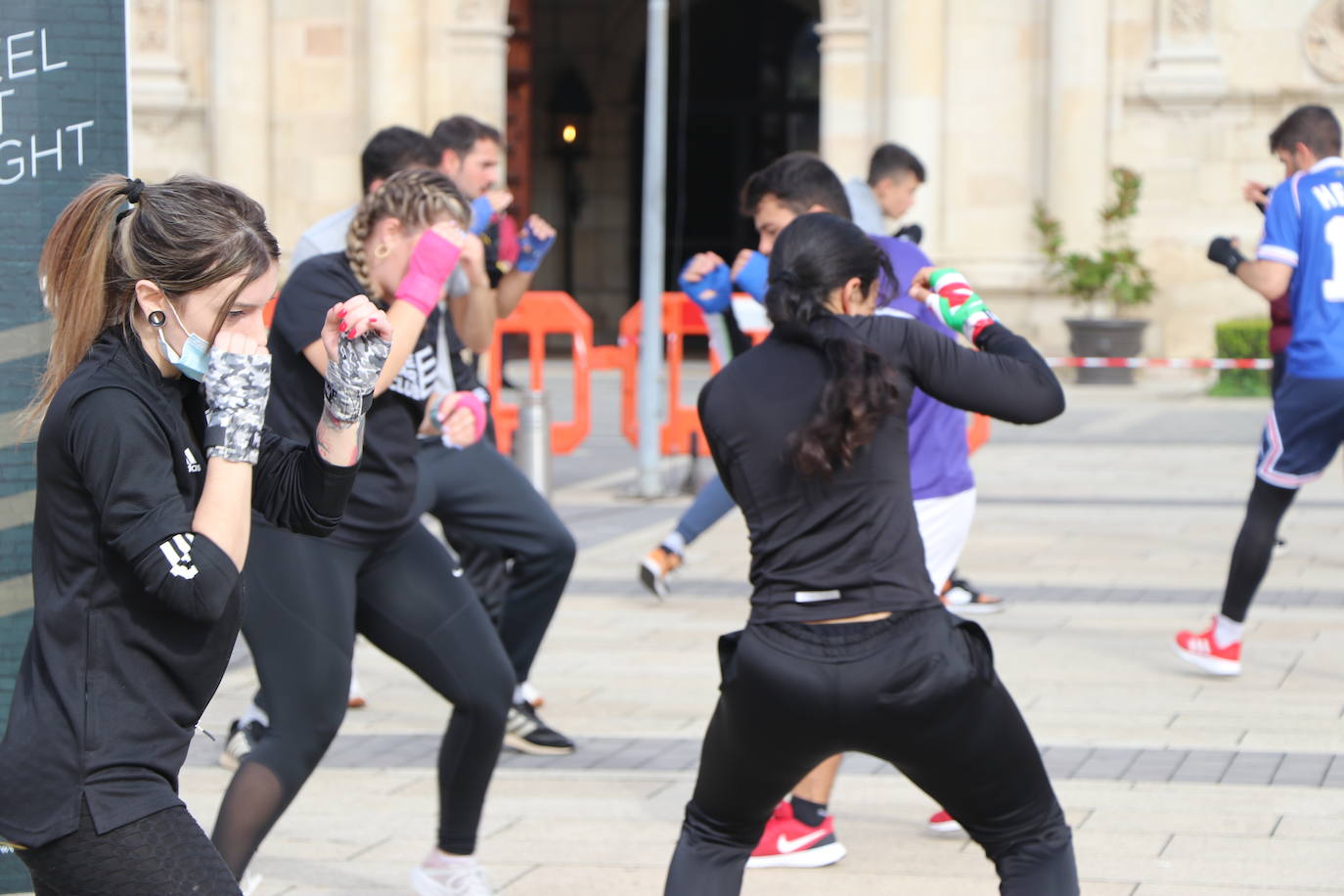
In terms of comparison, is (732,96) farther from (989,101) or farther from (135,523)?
(135,523)

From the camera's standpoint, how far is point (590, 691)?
7027mm

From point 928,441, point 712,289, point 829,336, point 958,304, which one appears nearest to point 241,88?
point 712,289

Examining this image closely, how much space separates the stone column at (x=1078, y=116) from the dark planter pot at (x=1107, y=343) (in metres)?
1.04

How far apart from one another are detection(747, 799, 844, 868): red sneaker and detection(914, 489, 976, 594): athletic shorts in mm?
736

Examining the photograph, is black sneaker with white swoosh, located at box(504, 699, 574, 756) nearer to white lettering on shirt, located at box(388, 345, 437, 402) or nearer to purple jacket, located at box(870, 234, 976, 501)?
white lettering on shirt, located at box(388, 345, 437, 402)

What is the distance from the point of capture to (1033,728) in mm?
6359

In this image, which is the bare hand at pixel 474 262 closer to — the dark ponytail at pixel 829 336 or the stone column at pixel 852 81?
the dark ponytail at pixel 829 336

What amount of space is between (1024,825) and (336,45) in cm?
2014

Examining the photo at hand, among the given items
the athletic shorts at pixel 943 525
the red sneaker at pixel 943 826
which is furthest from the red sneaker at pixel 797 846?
A: the athletic shorts at pixel 943 525

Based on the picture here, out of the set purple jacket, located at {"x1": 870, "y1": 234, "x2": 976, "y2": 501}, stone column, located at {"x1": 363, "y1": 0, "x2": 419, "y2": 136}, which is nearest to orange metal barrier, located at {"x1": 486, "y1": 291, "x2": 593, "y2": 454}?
purple jacket, located at {"x1": 870, "y1": 234, "x2": 976, "y2": 501}

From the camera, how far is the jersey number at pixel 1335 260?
6.92 meters

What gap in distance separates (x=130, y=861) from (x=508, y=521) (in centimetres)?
309

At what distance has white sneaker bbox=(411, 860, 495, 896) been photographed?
446 cm

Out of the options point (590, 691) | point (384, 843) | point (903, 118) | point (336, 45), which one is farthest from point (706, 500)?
point (336, 45)
